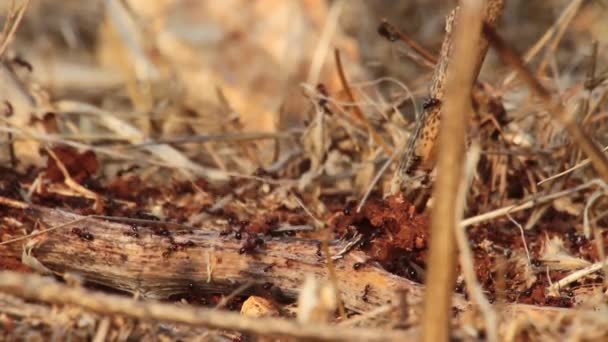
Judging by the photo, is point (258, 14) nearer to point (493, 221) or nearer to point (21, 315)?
point (493, 221)

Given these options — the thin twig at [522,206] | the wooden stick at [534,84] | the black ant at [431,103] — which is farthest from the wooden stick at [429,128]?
the wooden stick at [534,84]

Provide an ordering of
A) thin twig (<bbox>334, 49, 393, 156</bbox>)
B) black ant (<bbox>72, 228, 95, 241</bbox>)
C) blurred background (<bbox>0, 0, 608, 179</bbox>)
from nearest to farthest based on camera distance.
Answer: black ant (<bbox>72, 228, 95, 241</bbox>)
thin twig (<bbox>334, 49, 393, 156</bbox>)
blurred background (<bbox>0, 0, 608, 179</bbox>)

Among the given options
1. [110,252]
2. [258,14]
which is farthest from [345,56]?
[110,252]

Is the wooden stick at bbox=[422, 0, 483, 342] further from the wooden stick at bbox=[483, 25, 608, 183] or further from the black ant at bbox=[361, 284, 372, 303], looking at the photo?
the black ant at bbox=[361, 284, 372, 303]

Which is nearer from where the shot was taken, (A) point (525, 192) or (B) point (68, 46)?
(A) point (525, 192)

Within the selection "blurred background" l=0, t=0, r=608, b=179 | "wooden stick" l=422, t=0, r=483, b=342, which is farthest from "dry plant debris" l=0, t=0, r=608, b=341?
"blurred background" l=0, t=0, r=608, b=179

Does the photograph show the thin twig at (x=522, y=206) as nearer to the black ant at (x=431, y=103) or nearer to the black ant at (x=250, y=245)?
the black ant at (x=431, y=103)

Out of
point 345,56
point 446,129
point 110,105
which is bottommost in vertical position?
point 446,129

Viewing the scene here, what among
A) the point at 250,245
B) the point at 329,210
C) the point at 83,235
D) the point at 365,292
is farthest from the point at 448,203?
the point at 329,210
